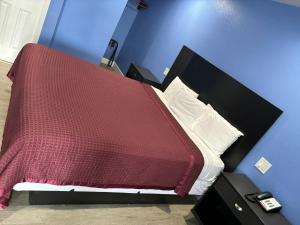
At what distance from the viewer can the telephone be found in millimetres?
2072

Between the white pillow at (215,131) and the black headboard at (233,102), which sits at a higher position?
the black headboard at (233,102)

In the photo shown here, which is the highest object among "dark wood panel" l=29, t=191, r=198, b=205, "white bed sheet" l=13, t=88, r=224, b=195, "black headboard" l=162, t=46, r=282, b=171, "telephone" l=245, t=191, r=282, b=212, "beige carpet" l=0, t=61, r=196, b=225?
"black headboard" l=162, t=46, r=282, b=171

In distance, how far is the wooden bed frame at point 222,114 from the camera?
202 centimetres

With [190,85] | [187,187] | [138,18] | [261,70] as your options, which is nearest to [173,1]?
[138,18]

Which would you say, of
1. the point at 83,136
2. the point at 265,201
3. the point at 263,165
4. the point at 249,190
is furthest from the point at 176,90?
the point at 83,136

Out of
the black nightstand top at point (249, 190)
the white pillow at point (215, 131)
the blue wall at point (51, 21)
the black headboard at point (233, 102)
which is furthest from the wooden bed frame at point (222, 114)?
the blue wall at point (51, 21)

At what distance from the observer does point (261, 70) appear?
8.64ft

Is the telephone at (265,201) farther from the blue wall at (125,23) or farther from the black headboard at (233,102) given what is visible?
the blue wall at (125,23)

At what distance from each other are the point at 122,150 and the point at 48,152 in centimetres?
49

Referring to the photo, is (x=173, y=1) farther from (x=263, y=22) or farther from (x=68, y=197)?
(x=68, y=197)

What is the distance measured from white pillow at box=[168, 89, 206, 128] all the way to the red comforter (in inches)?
10.2

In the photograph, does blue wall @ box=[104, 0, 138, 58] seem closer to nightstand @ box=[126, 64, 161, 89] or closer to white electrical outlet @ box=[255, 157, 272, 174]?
nightstand @ box=[126, 64, 161, 89]

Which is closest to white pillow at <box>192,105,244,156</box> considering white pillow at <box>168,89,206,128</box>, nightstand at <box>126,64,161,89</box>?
white pillow at <box>168,89,206,128</box>

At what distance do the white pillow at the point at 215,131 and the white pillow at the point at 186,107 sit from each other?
0.07 metres
